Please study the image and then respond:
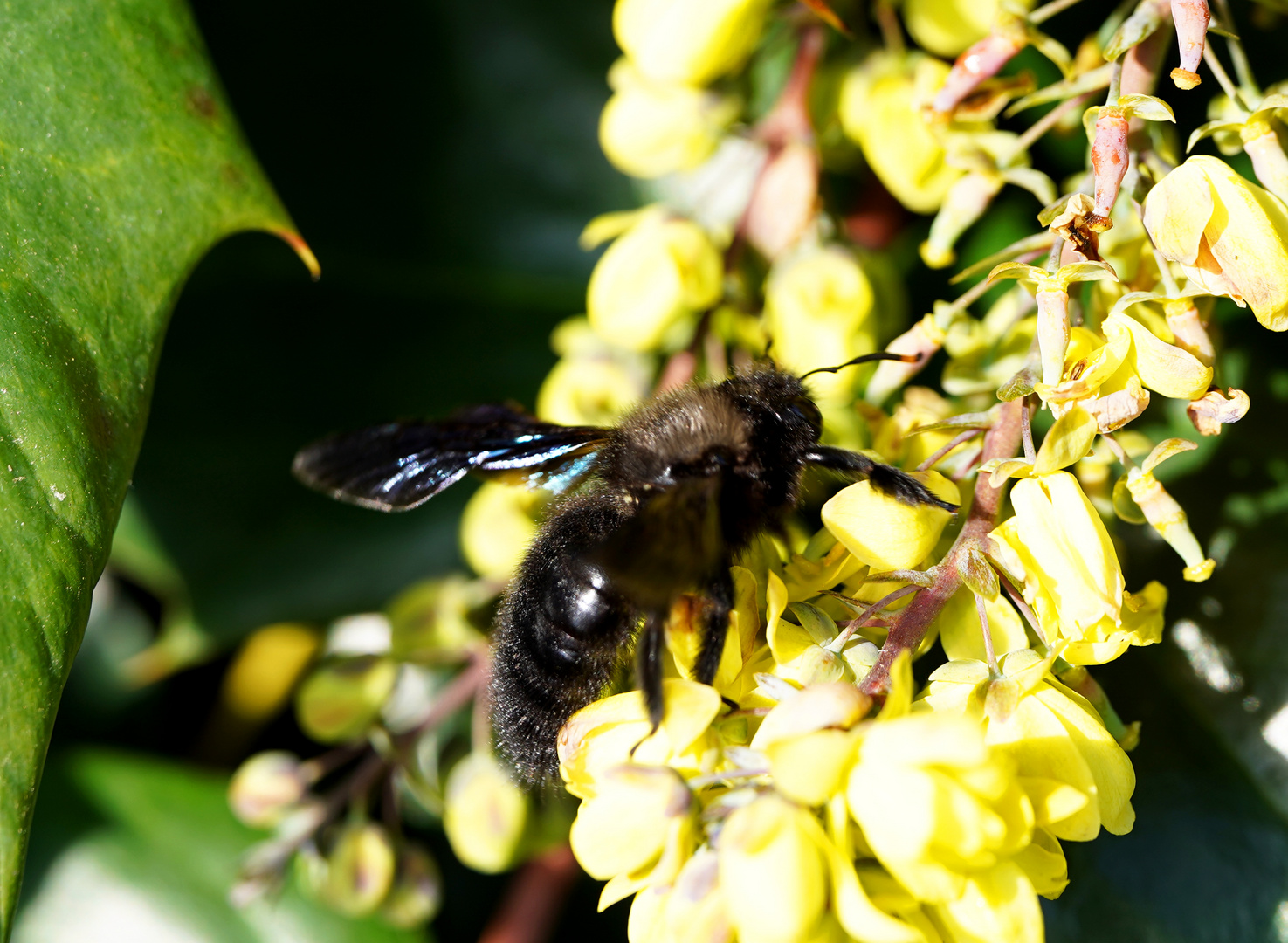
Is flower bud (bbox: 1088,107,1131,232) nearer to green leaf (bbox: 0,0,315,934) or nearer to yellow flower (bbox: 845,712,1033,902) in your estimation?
yellow flower (bbox: 845,712,1033,902)

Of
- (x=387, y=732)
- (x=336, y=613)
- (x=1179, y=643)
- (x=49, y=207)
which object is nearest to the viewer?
(x=49, y=207)

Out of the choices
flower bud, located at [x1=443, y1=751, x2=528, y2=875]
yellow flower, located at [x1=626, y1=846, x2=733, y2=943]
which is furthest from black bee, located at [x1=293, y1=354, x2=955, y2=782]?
flower bud, located at [x1=443, y1=751, x2=528, y2=875]

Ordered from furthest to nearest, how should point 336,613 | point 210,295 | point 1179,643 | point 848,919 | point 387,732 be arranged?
point 336,613 → point 210,295 → point 387,732 → point 1179,643 → point 848,919

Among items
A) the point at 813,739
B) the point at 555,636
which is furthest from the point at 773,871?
the point at 555,636

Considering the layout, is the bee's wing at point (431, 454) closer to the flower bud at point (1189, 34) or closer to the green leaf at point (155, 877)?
the flower bud at point (1189, 34)

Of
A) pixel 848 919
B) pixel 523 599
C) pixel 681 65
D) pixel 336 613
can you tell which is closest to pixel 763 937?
pixel 848 919

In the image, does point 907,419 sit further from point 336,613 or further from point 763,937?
point 336,613

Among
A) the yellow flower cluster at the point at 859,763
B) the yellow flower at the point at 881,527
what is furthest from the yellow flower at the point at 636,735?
the yellow flower at the point at 881,527

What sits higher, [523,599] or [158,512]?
[523,599]

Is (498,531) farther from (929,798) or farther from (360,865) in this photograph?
(929,798)
